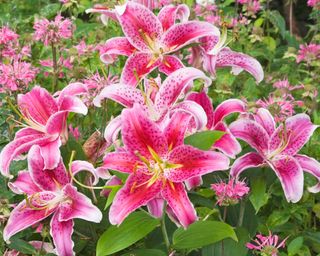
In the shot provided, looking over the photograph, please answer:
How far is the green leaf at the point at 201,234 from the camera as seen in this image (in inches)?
43.2

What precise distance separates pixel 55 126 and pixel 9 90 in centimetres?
30

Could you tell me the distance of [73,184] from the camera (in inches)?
48.0

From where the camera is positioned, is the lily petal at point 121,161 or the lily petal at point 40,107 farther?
the lily petal at point 40,107

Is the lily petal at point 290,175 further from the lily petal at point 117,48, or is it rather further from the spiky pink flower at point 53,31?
the spiky pink flower at point 53,31

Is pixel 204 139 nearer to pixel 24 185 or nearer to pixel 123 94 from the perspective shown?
pixel 123 94

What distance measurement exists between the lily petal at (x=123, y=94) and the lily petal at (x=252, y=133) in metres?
0.16

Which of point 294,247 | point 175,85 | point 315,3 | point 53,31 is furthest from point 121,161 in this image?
point 315,3

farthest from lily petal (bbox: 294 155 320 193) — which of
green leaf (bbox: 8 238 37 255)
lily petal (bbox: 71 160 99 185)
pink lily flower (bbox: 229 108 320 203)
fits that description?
green leaf (bbox: 8 238 37 255)

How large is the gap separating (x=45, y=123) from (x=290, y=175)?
408 mm

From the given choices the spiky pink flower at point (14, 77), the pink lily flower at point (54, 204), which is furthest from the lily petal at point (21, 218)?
the spiky pink flower at point (14, 77)

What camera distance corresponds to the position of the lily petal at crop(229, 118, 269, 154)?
1187 millimetres

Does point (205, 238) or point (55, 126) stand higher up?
point (55, 126)

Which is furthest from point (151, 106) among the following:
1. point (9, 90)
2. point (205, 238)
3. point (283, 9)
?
point (283, 9)

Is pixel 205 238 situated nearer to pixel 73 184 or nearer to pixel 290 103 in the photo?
pixel 73 184
